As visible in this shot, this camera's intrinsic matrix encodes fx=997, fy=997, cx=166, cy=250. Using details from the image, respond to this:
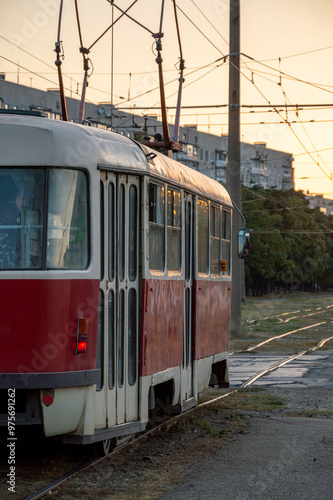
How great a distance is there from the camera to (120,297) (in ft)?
28.1

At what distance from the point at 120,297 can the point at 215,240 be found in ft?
14.5

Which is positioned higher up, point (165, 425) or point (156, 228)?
point (156, 228)

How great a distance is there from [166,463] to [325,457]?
1.63 metres

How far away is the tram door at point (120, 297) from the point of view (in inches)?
326

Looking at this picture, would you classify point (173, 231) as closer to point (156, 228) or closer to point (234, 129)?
point (156, 228)

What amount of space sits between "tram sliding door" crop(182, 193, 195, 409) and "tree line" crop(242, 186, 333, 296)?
197 ft

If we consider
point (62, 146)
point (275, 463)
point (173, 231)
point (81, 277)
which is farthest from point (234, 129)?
point (81, 277)

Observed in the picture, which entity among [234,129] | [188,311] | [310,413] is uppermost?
[234,129]

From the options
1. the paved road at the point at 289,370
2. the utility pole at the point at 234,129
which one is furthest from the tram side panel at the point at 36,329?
the utility pole at the point at 234,129

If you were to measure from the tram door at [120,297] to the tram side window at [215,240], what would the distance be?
374 centimetres

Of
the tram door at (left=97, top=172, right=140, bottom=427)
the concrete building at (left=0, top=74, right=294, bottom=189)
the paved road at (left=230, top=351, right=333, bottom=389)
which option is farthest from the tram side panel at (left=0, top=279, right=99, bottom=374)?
the concrete building at (left=0, top=74, right=294, bottom=189)

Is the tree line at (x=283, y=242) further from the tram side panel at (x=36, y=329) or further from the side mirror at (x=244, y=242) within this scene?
the tram side panel at (x=36, y=329)

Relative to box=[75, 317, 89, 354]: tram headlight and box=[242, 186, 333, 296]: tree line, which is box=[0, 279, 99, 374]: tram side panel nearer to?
box=[75, 317, 89, 354]: tram headlight

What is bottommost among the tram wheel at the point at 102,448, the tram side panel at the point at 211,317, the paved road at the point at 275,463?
the paved road at the point at 275,463
